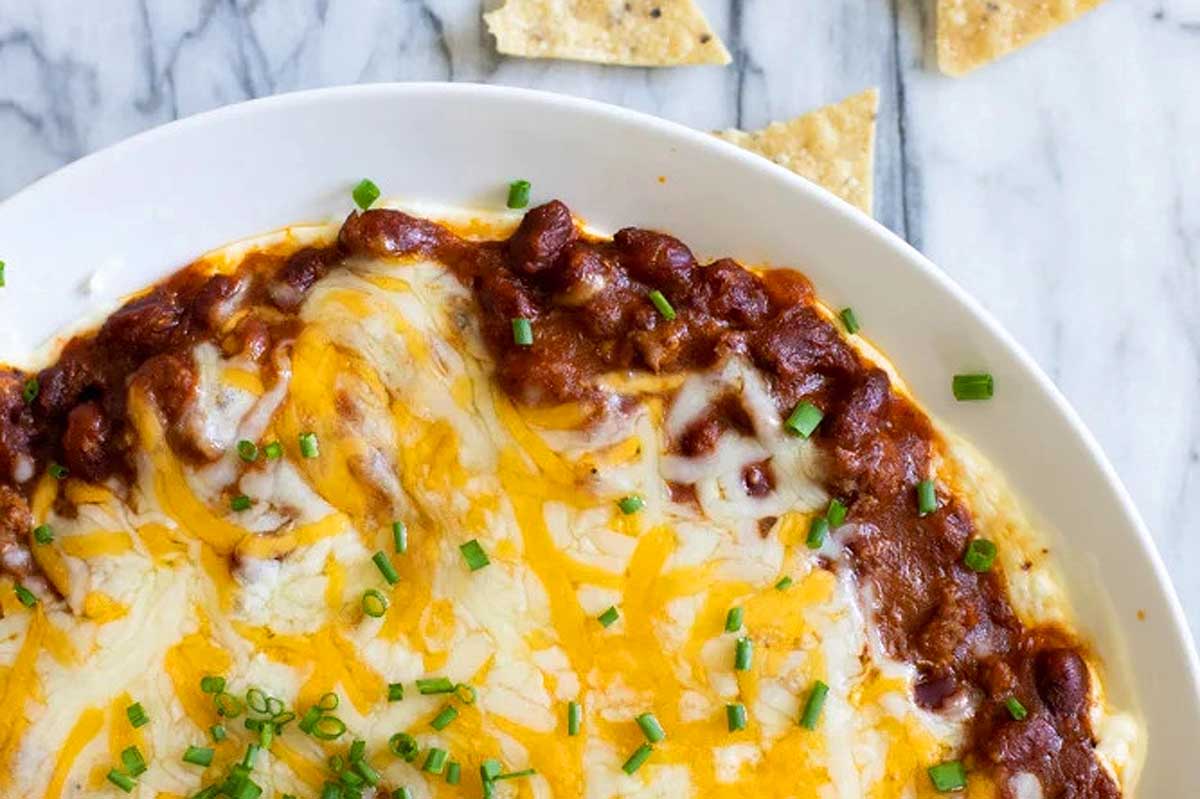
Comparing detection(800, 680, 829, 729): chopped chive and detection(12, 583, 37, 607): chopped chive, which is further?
detection(12, 583, 37, 607): chopped chive

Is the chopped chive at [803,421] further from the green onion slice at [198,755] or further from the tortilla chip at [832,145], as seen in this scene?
the green onion slice at [198,755]

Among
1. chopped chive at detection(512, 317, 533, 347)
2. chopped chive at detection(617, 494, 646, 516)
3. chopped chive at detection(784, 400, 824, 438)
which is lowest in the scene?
chopped chive at detection(617, 494, 646, 516)

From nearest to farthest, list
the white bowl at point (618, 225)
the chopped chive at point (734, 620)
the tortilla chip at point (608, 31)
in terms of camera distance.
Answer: the chopped chive at point (734, 620)
the white bowl at point (618, 225)
the tortilla chip at point (608, 31)

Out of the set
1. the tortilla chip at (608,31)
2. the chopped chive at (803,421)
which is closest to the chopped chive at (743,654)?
the chopped chive at (803,421)

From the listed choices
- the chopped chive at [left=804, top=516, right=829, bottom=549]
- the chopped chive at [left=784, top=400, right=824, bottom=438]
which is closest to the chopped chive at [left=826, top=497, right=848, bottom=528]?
the chopped chive at [left=804, top=516, right=829, bottom=549]

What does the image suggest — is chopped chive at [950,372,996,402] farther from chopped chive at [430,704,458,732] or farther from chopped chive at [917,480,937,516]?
chopped chive at [430,704,458,732]

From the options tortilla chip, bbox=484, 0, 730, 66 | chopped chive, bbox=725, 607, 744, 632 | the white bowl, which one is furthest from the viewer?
tortilla chip, bbox=484, 0, 730, 66
